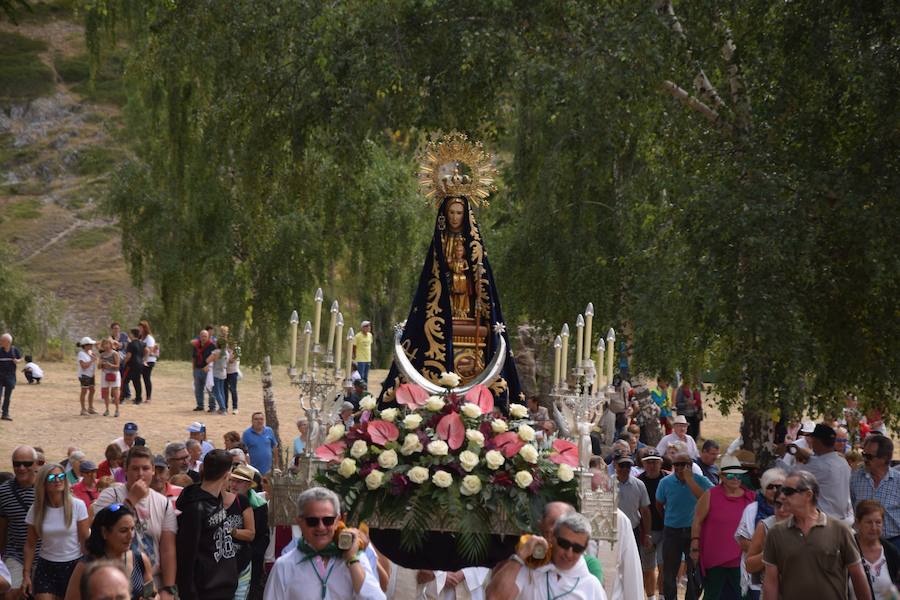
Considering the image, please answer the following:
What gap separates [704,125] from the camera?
672 inches

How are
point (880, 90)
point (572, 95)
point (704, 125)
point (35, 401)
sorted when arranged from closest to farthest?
1. point (880, 90)
2. point (704, 125)
3. point (572, 95)
4. point (35, 401)

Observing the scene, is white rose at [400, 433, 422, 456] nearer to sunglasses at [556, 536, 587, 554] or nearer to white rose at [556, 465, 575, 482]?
white rose at [556, 465, 575, 482]

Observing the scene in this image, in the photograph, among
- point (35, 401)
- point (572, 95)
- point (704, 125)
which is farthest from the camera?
point (35, 401)

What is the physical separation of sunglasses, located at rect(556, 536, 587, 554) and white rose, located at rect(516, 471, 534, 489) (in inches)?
76.4

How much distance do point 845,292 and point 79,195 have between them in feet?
232

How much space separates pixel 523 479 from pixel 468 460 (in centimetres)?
39

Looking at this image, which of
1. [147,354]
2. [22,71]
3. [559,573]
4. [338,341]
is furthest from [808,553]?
[22,71]

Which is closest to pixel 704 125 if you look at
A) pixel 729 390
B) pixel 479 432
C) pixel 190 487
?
pixel 729 390

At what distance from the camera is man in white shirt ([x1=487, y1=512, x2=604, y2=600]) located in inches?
290

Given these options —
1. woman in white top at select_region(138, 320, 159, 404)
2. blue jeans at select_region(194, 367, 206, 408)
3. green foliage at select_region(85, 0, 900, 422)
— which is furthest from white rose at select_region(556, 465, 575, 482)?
woman in white top at select_region(138, 320, 159, 404)

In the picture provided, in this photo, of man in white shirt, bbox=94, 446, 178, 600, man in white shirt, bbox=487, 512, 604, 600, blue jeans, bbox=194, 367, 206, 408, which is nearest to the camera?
man in white shirt, bbox=487, 512, 604, 600

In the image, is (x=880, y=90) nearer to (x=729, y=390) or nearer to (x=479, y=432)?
(x=729, y=390)

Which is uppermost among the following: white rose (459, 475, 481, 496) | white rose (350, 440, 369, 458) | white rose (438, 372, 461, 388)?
white rose (438, 372, 461, 388)

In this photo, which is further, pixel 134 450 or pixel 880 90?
pixel 880 90
